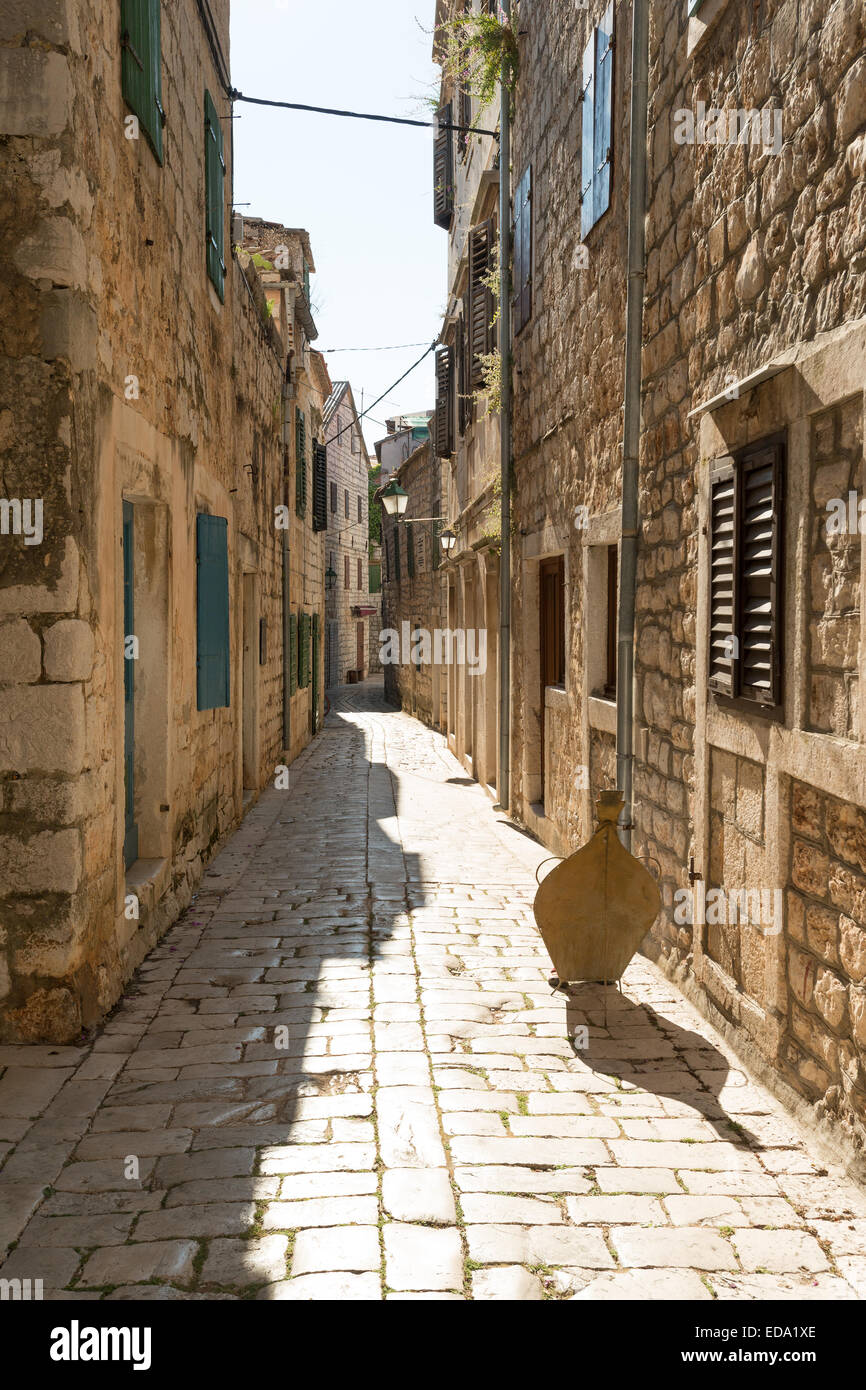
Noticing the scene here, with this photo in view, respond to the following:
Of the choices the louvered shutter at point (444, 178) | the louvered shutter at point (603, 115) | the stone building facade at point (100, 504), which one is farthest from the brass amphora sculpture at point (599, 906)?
the louvered shutter at point (444, 178)

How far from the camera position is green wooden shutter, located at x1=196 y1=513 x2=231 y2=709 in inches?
279

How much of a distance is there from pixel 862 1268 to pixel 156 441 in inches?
188

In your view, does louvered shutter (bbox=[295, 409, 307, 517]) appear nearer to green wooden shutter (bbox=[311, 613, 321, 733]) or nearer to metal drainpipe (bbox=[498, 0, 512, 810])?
green wooden shutter (bbox=[311, 613, 321, 733])

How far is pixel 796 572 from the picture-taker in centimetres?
356

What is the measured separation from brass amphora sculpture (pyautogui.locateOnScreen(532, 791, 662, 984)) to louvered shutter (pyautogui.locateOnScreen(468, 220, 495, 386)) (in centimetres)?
799

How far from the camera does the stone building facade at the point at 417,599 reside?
20156mm

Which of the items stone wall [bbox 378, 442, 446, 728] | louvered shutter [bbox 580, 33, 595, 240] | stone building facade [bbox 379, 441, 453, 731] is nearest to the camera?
louvered shutter [bbox 580, 33, 595, 240]

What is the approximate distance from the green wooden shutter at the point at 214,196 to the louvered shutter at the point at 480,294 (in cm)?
351

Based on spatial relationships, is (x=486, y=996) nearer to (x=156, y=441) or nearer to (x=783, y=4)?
(x=156, y=441)

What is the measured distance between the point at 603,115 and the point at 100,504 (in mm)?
3907

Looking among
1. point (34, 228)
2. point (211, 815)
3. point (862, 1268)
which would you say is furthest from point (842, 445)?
point (211, 815)

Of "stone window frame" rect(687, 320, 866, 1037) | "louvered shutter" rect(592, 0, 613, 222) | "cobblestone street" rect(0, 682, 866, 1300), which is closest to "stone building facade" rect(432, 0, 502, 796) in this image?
"louvered shutter" rect(592, 0, 613, 222)

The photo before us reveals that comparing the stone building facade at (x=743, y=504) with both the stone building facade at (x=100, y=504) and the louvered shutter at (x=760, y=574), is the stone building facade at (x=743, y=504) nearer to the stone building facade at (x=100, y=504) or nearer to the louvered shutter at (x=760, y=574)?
the louvered shutter at (x=760, y=574)
